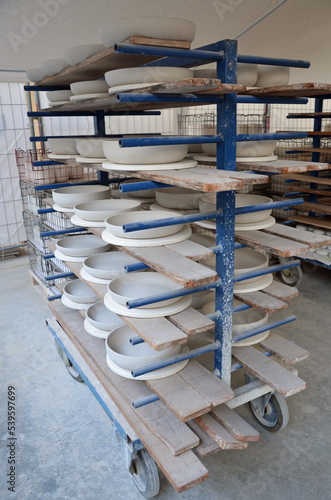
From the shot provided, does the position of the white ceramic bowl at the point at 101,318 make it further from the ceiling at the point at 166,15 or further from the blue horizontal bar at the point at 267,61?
the ceiling at the point at 166,15

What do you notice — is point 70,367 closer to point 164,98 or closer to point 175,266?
point 175,266

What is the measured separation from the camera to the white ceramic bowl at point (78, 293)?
2.74 meters

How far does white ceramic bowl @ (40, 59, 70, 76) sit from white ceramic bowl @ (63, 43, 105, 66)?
0.91 ft

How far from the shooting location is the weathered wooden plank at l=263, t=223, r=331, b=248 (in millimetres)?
1917

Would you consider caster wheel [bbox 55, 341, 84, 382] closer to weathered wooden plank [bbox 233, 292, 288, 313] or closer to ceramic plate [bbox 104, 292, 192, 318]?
ceramic plate [bbox 104, 292, 192, 318]

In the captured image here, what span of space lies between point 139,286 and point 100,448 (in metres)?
0.95

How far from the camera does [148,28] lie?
61.0 inches

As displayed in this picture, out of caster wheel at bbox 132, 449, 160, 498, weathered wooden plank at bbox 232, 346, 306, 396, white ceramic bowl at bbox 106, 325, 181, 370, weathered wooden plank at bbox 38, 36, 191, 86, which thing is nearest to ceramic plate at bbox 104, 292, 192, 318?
white ceramic bowl at bbox 106, 325, 181, 370

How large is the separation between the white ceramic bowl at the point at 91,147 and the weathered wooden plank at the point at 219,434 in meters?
1.55

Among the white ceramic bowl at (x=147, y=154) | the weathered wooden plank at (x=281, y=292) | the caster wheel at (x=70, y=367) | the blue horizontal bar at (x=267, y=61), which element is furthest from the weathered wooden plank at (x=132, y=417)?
the blue horizontal bar at (x=267, y=61)

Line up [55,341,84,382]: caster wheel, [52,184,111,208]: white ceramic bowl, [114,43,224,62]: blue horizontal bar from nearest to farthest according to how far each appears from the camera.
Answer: [114,43,224,62]: blue horizontal bar, [52,184,111,208]: white ceramic bowl, [55,341,84,382]: caster wheel

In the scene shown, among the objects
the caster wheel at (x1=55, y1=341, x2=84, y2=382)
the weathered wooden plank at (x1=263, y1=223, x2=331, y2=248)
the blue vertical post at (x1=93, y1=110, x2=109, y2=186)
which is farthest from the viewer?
the blue vertical post at (x1=93, y1=110, x2=109, y2=186)

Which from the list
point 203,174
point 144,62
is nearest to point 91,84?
point 144,62

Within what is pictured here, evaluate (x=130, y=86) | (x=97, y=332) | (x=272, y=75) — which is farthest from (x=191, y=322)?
(x=272, y=75)
